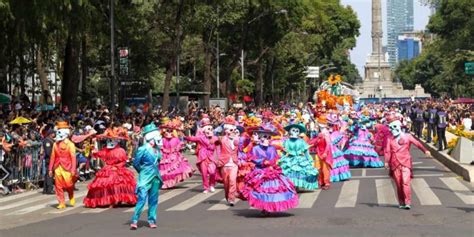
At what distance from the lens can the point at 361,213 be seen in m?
12.8

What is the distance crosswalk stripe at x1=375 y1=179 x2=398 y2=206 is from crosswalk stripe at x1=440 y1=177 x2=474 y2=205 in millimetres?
1259

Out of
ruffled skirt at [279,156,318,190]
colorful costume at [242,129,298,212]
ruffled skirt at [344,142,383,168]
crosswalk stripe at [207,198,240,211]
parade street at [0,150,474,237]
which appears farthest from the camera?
ruffled skirt at [344,142,383,168]

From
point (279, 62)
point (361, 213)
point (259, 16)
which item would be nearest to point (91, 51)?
point (259, 16)

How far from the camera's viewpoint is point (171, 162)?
18188mm

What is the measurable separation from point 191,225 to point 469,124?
2264cm

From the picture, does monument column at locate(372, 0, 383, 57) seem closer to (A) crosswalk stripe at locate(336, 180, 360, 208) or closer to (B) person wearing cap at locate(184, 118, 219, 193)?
(A) crosswalk stripe at locate(336, 180, 360, 208)

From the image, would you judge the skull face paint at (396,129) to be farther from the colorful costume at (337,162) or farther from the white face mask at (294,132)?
the colorful costume at (337,162)

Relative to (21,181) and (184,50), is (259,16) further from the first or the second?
(21,181)

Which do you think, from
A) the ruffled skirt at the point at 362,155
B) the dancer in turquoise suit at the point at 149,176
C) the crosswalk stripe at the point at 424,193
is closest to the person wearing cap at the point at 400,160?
the crosswalk stripe at the point at 424,193

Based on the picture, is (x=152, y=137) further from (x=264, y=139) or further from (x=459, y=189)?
(x=459, y=189)

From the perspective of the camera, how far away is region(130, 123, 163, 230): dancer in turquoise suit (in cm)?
1162

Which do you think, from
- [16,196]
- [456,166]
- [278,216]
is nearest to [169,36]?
[456,166]

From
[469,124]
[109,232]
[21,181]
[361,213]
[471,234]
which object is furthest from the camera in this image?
[469,124]

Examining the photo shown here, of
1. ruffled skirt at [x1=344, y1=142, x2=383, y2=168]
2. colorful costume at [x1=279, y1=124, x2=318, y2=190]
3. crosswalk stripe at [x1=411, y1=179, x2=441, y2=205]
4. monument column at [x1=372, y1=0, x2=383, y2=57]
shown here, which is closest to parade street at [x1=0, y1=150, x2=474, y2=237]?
crosswalk stripe at [x1=411, y1=179, x2=441, y2=205]
